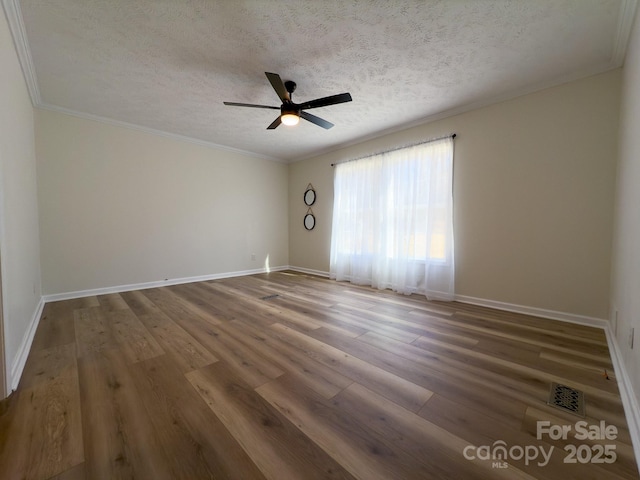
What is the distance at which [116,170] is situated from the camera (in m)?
3.71

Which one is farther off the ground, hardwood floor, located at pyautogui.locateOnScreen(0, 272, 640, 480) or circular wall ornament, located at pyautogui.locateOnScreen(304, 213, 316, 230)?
circular wall ornament, located at pyautogui.locateOnScreen(304, 213, 316, 230)

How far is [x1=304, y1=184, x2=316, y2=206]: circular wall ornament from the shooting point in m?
5.29

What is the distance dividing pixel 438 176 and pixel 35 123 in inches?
209

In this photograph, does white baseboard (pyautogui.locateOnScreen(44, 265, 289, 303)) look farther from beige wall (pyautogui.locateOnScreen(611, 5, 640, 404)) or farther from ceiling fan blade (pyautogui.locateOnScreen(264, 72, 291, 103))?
beige wall (pyautogui.locateOnScreen(611, 5, 640, 404))

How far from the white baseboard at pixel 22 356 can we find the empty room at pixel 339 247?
0.03m

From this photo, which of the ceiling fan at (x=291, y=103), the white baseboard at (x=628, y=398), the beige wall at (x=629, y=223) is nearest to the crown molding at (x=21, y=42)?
the ceiling fan at (x=291, y=103)

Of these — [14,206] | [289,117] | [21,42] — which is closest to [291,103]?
[289,117]

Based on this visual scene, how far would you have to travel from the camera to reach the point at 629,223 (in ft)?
5.41

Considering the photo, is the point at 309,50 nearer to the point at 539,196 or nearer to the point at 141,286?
the point at 539,196

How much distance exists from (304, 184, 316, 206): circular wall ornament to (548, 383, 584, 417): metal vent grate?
4455mm

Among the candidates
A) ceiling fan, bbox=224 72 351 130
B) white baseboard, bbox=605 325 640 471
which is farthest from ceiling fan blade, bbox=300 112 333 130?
white baseboard, bbox=605 325 640 471

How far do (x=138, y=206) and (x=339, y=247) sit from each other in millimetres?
3425

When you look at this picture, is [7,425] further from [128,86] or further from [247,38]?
[128,86]

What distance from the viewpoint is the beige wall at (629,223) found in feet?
4.57
